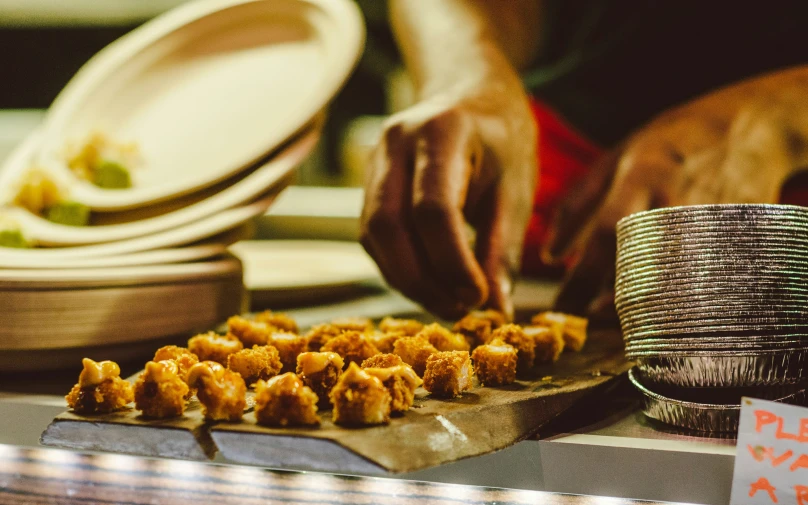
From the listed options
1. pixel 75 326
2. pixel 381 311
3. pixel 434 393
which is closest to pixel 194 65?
pixel 381 311

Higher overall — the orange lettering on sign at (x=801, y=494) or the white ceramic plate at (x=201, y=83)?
the white ceramic plate at (x=201, y=83)

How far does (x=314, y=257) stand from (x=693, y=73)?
50.5 inches

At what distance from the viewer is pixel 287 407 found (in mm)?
675

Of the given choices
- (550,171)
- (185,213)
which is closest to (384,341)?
(185,213)

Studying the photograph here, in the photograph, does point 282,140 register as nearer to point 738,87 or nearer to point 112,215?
point 112,215

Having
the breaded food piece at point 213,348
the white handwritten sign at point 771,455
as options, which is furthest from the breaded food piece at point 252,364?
the white handwritten sign at point 771,455

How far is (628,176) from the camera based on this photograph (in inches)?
48.1

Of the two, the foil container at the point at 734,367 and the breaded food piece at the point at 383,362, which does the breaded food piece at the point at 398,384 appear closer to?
the breaded food piece at the point at 383,362

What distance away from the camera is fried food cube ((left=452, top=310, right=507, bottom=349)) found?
3.49 feet

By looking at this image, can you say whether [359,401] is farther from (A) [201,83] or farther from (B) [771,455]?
(A) [201,83]

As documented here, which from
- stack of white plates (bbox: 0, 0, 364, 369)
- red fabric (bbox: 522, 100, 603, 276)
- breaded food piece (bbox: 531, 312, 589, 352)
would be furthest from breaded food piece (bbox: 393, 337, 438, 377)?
red fabric (bbox: 522, 100, 603, 276)

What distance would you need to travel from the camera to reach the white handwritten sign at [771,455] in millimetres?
627

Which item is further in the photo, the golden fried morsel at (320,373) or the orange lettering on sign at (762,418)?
the golden fried morsel at (320,373)

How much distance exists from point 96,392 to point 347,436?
295 mm
